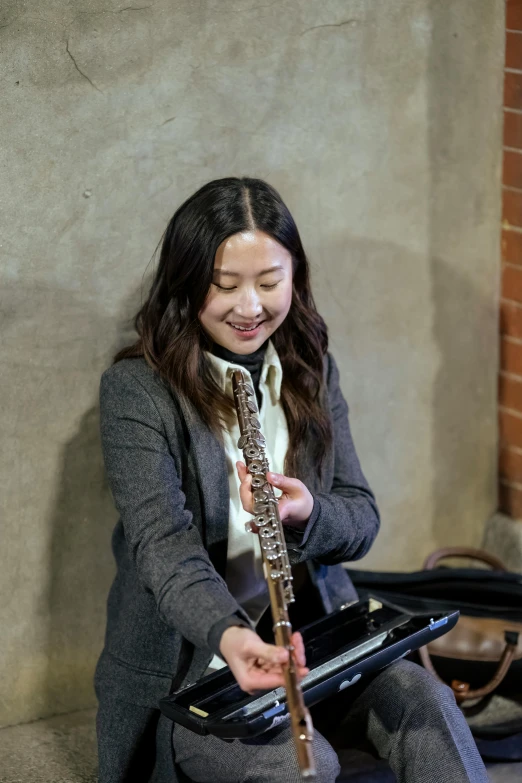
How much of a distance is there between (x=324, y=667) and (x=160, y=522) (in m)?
0.43

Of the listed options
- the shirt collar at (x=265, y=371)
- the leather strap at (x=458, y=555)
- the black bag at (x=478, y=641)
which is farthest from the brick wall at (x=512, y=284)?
the shirt collar at (x=265, y=371)

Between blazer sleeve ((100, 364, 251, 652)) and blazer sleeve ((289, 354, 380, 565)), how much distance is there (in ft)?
0.76

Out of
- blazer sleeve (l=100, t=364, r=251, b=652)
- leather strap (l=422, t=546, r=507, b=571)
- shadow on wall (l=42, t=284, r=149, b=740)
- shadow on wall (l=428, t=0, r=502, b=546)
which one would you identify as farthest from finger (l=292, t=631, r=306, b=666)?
shadow on wall (l=428, t=0, r=502, b=546)

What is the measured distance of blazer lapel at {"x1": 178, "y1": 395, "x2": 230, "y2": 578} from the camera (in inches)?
79.2

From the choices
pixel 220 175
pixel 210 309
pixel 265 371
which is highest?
pixel 220 175

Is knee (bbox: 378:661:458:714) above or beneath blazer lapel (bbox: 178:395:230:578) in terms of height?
beneath

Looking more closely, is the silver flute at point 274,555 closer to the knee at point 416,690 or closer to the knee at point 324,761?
the knee at point 324,761

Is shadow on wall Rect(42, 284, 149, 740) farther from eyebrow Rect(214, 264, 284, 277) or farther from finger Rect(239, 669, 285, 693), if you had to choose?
finger Rect(239, 669, 285, 693)

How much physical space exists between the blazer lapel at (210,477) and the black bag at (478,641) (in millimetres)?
589

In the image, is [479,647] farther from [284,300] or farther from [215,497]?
[284,300]

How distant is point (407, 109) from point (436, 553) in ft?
3.88

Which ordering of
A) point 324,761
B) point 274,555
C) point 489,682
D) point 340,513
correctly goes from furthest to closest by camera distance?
1. point 489,682
2. point 340,513
3. point 324,761
4. point 274,555

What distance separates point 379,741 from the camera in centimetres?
202

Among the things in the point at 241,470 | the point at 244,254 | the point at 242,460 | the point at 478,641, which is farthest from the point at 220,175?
the point at 478,641
